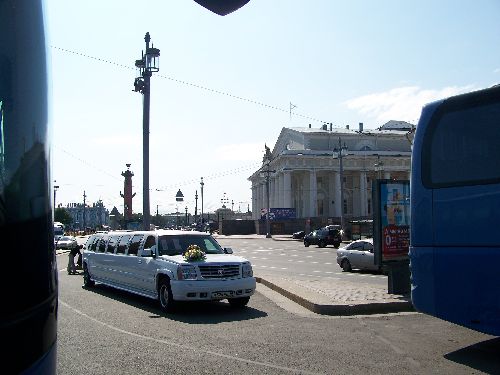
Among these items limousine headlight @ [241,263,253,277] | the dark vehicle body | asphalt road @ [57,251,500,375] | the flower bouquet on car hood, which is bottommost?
asphalt road @ [57,251,500,375]

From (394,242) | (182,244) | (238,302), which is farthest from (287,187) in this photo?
(238,302)

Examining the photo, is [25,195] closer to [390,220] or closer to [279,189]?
[390,220]

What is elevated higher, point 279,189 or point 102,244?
point 279,189

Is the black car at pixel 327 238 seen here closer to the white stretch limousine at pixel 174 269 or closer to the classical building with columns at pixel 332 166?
the white stretch limousine at pixel 174 269

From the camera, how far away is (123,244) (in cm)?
1404

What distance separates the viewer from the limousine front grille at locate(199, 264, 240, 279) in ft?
36.5

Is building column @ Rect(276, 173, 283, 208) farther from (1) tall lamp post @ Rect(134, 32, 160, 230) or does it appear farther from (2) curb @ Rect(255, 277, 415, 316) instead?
(2) curb @ Rect(255, 277, 415, 316)

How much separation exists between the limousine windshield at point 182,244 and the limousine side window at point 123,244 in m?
1.72

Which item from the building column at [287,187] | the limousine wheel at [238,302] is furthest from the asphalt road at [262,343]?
the building column at [287,187]

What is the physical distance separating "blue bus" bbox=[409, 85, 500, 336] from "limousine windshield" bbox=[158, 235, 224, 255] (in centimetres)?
608

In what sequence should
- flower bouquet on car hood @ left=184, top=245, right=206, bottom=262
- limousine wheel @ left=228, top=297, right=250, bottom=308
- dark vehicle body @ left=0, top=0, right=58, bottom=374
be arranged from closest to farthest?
dark vehicle body @ left=0, top=0, right=58, bottom=374, flower bouquet on car hood @ left=184, top=245, right=206, bottom=262, limousine wheel @ left=228, top=297, right=250, bottom=308

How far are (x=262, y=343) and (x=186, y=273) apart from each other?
3.32m

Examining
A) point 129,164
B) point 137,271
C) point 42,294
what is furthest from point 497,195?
point 129,164

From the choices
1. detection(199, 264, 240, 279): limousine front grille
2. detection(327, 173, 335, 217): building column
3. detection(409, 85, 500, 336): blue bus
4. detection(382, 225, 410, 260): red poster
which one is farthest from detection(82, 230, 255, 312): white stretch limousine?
detection(327, 173, 335, 217): building column
